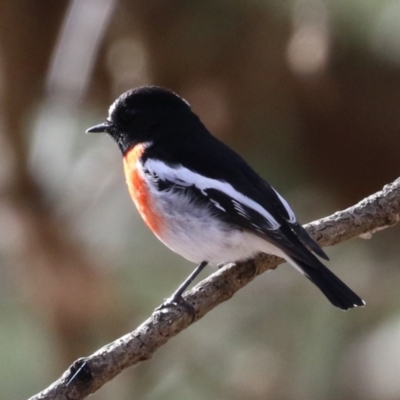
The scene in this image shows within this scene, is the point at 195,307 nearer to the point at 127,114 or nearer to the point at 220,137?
the point at 127,114

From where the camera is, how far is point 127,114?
2.98 metres

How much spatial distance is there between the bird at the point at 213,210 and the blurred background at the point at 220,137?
67cm

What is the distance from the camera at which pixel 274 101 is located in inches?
133

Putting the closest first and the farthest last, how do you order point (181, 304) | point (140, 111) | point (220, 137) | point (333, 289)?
point (181, 304)
point (333, 289)
point (140, 111)
point (220, 137)

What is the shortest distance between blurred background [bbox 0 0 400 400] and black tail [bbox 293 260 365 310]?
918 mm

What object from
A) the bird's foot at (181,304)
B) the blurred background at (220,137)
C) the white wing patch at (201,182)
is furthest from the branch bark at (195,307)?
the blurred background at (220,137)

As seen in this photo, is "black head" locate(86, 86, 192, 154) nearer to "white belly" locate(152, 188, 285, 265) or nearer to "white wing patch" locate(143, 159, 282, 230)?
"white wing patch" locate(143, 159, 282, 230)

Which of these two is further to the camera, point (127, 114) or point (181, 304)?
point (127, 114)

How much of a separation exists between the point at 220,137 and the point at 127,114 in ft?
2.20

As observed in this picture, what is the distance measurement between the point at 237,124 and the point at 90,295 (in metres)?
1.00

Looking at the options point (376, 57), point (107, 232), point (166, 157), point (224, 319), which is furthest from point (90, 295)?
point (376, 57)

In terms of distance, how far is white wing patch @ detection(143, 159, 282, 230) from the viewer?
246cm

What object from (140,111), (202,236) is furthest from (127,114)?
(202,236)

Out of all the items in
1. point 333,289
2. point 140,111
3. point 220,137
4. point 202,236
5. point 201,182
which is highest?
point 140,111
